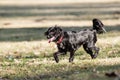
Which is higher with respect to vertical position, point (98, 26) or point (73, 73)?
point (98, 26)

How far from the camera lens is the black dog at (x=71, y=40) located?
475 inches

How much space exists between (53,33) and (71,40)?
2.34ft

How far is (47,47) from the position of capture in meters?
16.4

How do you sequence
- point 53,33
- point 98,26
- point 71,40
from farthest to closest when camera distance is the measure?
1. point 98,26
2. point 71,40
3. point 53,33

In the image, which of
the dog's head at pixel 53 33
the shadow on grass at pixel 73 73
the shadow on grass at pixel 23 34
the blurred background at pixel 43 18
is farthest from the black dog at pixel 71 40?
the blurred background at pixel 43 18

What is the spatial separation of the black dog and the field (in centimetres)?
26

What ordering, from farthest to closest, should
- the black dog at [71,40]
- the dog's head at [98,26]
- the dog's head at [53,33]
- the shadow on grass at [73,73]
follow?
1. the dog's head at [98,26]
2. the black dog at [71,40]
3. the dog's head at [53,33]
4. the shadow on grass at [73,73]

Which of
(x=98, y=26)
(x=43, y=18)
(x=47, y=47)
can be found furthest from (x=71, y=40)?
(x=43, y=18)

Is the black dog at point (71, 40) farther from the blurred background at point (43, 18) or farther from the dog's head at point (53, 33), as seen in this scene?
the blurred background at point (43, 18)

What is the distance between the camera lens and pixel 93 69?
1113cm

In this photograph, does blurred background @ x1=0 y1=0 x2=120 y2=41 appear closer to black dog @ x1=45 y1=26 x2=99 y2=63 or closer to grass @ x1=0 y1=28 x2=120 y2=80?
grass @ x1=0 y1=28 x2=120 y2=80

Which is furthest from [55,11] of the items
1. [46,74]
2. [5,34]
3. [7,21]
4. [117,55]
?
[46,74]

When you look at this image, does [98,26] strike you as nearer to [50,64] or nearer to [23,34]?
[50,64]

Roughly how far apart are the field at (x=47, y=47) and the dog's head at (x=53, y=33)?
2.01ft
